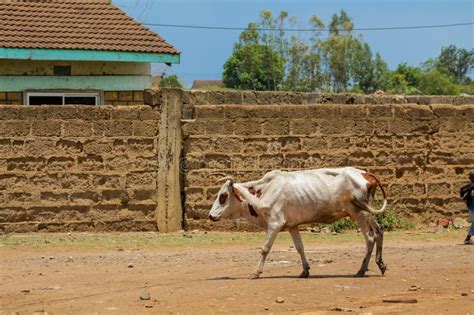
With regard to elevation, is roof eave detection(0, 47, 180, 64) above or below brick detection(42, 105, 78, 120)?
above

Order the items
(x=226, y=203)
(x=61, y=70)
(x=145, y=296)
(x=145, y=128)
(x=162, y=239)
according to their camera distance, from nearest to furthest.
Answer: (x=145, y=296)
(x=226, y=203)
(x=162, y=239)
(x=145, y=128)
(x=61, y=70)

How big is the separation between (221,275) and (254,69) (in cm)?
4253

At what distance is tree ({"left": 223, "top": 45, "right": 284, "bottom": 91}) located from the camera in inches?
2109

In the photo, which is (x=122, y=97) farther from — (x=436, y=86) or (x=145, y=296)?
(x=436, y=86)

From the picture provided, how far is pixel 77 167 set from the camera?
55.6 feet

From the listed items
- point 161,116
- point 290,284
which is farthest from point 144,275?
point 161,116

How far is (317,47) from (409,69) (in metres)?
8.26

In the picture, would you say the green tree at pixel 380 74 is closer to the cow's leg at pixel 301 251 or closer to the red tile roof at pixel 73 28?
the red tile roof at pixel 73 28

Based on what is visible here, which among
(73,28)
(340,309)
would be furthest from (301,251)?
(73,28)

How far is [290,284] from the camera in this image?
1162cm

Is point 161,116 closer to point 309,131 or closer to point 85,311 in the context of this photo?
point 309,131

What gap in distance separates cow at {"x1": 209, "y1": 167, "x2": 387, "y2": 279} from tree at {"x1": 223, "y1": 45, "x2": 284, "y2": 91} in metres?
40.6

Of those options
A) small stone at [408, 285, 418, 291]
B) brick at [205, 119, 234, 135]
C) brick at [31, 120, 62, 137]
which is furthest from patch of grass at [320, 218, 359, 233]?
small stone at [408, 285, 418, 291]

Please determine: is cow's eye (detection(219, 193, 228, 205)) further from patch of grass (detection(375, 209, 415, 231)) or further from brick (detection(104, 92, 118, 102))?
brick (detection(104, 92, 118, 102))
